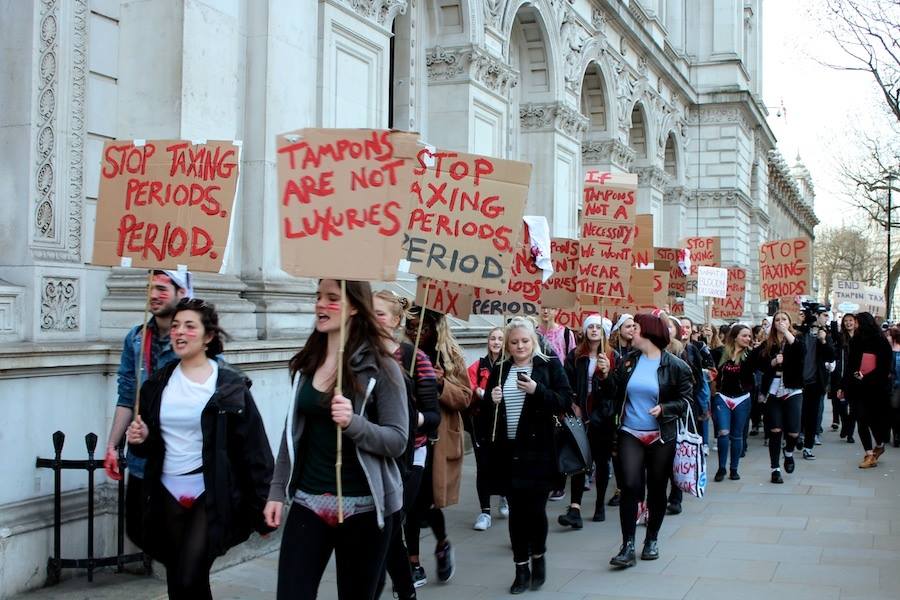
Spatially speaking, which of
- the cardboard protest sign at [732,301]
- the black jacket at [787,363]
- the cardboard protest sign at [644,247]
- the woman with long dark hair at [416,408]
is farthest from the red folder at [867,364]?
the woman with long dark hair at [416,408]

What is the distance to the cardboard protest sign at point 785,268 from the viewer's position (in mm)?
16562

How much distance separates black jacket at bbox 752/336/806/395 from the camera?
11828 mm

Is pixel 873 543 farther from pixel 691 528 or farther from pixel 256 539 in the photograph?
pixel 256 539

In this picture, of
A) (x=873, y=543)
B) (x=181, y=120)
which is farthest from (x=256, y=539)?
(x=873, y=543)

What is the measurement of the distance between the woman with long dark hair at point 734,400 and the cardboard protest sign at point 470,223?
6032 mm

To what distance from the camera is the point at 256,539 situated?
7789mm

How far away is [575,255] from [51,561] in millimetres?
6653

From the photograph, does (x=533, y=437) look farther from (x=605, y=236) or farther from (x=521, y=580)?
(x=605, y=236)

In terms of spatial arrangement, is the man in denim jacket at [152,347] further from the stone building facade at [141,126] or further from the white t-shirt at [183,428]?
the stone building facade at [141,126]

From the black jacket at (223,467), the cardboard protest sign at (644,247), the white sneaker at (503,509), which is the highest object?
the cardboard protest sign at (644,247)

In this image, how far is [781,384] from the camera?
11.9 metres

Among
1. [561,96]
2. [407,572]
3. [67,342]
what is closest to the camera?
[407,572]

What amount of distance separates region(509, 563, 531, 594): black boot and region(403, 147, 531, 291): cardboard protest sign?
6.04ft

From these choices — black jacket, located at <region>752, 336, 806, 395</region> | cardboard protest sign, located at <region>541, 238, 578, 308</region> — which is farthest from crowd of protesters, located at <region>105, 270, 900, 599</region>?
black jacket, located at <region>752, 336, 806, 395</region>
